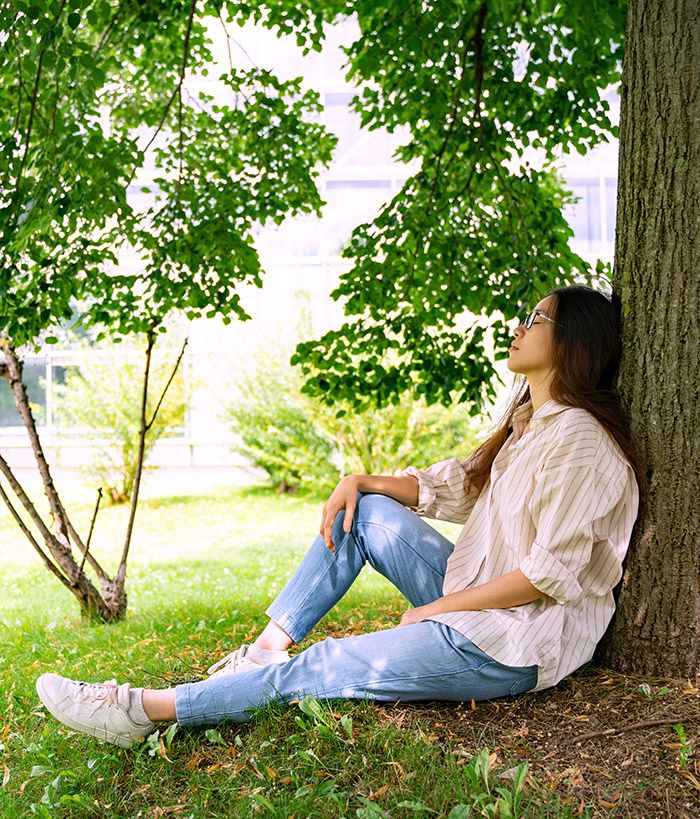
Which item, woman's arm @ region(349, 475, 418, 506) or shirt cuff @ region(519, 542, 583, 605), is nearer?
shirt cuff @ region(519, 542, 583, 605)

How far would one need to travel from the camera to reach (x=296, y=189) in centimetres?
581

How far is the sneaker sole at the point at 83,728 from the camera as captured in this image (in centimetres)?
260

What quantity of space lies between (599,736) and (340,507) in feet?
3.44

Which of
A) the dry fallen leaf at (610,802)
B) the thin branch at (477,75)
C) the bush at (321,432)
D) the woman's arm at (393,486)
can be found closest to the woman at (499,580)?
the woman's arm at (393,486)

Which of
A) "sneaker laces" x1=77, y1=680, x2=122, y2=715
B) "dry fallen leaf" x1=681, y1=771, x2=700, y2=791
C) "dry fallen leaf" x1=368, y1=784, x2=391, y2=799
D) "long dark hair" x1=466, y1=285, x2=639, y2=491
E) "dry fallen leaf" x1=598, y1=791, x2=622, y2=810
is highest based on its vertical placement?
"long dark hair" x1=466, y1=285, x2=639, y2=491

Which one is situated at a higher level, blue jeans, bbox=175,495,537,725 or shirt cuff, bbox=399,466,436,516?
shirt cuff, bbox=399,466,436,516

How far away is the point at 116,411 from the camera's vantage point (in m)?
13.0

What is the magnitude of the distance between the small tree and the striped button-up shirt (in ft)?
7.70

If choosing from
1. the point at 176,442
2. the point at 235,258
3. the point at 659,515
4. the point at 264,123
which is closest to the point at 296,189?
the point at 264,123

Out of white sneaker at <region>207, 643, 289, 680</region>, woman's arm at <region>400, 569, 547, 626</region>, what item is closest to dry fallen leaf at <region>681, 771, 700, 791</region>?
woman's arm at <region>400, 569, 547, 626</region>

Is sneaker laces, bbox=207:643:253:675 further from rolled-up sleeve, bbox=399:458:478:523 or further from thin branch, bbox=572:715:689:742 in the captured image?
thin branch, bbox=572:715:689:742

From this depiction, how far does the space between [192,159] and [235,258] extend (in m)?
0.84

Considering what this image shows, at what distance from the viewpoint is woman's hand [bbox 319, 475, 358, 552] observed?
9.81 feet

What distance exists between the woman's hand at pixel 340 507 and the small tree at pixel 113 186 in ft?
6.17
